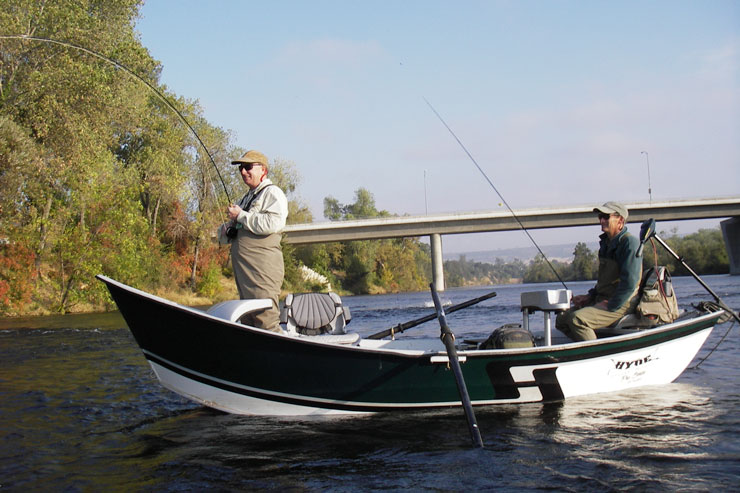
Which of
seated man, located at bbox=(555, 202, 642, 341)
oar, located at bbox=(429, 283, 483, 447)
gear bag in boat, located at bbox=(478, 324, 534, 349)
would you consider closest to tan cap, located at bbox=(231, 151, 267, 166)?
oar, located at bbox=(429, 283, 483, 447)

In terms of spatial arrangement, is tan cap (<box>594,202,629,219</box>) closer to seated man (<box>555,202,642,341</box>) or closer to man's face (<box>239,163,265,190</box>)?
seated man (<box>555,202,642,341</box>)

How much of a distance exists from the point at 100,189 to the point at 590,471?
913 inches

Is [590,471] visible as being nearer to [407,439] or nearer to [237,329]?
[407,439]

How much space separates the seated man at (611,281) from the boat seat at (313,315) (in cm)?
237

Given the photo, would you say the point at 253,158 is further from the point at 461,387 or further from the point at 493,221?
the point at 493,221

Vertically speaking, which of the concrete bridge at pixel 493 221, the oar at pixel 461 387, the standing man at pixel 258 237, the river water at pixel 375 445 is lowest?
the river water at pixel 375 445

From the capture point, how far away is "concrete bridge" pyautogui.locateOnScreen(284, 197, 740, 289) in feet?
133

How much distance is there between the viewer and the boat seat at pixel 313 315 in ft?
21.4

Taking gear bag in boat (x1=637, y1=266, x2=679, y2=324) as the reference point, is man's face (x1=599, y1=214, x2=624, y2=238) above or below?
above

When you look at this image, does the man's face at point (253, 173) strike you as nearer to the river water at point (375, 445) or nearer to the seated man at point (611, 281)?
the river water at point (375, 445)

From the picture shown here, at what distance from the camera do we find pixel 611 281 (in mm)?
6871

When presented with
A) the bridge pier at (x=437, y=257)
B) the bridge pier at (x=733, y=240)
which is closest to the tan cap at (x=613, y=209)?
the bridge pier at (x=437, y=257)

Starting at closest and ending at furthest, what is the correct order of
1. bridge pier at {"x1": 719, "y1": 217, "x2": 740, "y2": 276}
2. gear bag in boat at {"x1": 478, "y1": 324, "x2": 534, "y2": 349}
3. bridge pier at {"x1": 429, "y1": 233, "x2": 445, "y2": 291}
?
gear bag in boat at {"x1": 478, "y1": 324, "x2": 534, "y2": 349} < bridge pier at {"x1": 719, "y1": 217, "x2": 740, "y2": 276} < bridge pier at {"x1": 429, "y1": 233, "x2": 445, "y2": 291}

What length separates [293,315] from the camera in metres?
6.52
